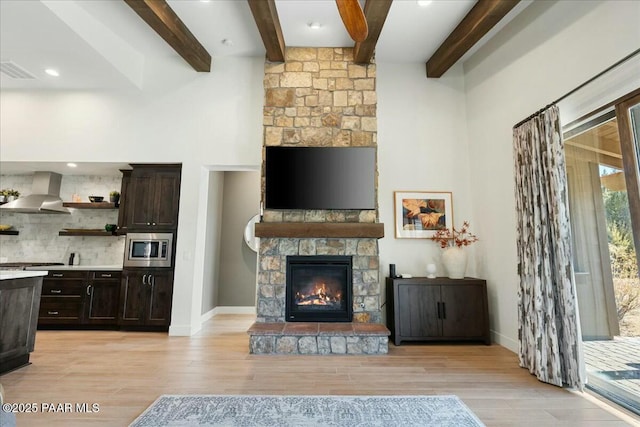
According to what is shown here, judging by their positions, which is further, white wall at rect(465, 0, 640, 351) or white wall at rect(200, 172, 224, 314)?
white wall at rect(200, 172, 224, 314)

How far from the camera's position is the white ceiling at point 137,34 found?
11.0 feet

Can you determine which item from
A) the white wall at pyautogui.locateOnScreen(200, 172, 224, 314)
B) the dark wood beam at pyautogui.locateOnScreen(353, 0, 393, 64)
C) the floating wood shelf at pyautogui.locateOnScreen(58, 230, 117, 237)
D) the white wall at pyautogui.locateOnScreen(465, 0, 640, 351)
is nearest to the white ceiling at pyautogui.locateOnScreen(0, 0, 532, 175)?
the dark wood beam at pyautogui.locateOnScreen(353, 0, 393, 64)

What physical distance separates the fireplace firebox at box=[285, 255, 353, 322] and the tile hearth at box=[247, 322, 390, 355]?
0.39 meters

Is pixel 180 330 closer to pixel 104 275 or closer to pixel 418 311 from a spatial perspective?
pixel 104 275

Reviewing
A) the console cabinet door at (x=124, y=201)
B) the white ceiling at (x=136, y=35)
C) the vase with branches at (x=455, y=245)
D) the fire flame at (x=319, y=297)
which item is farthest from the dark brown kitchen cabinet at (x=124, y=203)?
the vase with branches at (x=455, y=245)

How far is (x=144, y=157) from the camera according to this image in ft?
15.0

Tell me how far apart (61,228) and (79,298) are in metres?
1.54

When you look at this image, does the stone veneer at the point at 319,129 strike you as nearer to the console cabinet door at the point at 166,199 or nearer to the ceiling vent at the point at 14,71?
the console cabinet door at the point at 166,199

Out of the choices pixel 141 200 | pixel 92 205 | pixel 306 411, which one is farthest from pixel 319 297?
pixel 92 205

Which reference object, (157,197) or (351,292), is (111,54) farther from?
(351,292)

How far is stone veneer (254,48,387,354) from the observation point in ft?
12.7

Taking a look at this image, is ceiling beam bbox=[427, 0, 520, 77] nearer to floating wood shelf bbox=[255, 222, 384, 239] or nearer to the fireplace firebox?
A: floating wood shelf bbox=[255, 222, 384, 239]

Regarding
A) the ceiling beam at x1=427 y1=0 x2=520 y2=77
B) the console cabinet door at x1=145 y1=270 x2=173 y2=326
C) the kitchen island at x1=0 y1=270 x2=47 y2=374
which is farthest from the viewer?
the console cabinet door at x1=145 y1=270 x2=173 y2=326

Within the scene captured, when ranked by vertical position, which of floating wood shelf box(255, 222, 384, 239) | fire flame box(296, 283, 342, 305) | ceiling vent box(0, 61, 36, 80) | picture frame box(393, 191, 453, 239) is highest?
ceiling vent box(0, 61, 36, 80)
